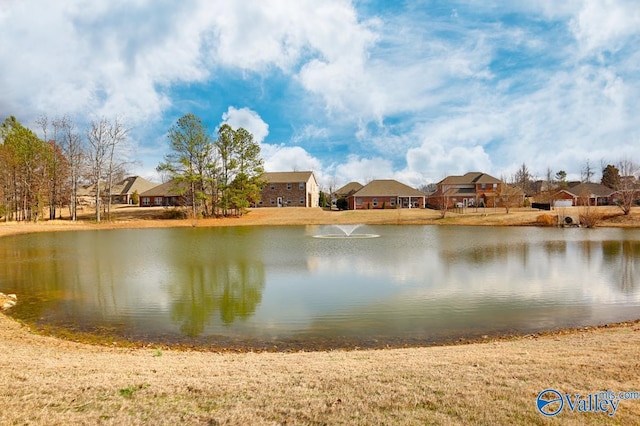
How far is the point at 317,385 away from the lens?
17.0 ft

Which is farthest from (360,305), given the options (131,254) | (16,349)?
(131,254)

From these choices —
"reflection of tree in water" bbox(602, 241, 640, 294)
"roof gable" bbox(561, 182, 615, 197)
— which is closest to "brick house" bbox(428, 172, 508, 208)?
"roof gable" bbox(561, 182, 615, 197)

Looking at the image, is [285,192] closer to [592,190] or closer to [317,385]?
[592,190]

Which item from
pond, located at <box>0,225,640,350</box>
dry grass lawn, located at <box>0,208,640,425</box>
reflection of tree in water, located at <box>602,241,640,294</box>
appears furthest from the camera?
reflection of tree in water, located at <box>602,241,640,294</box>

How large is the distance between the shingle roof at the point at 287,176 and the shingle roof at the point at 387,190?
9.76 metres

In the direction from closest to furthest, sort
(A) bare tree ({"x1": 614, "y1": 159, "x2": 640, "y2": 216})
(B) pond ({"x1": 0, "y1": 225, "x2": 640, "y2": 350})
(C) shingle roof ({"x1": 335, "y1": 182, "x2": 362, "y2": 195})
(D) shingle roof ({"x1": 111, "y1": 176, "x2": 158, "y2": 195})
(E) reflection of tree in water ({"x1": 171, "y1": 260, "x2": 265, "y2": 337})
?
(B) pond ({"x1": 0, "y1": 225, "x2": 640, "y2": 350})
(E) reflection of tree in water ({"x1": 171, "y1": 260, "x2": 265, "y2": 337})
(A) bare tree ({"x1": 614, "y1": 159, "x2": 640, "y2": 216})
(D) shingle roof ({"x1": 111, "y1": 176, "x2": 158, "y2": 195})
(C) shingle roof ({"x1": 335, "y1": 182, "x2": 362, "y2": 195})

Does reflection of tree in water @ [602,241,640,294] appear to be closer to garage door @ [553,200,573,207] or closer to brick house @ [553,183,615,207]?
garage door @ [553,200,573,207]

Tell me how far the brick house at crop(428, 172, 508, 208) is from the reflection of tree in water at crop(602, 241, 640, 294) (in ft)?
133

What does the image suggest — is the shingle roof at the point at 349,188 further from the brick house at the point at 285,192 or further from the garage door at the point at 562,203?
the garage door at the point at 562,203

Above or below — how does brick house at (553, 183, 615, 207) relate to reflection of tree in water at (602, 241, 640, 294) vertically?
above

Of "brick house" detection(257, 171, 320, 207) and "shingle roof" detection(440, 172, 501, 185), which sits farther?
"shingle roof" detection(440, 172, 501, 185)

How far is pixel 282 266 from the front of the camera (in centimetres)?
1938

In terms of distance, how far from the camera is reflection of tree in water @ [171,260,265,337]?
440 inches

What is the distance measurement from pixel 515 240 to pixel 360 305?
2320 cm
